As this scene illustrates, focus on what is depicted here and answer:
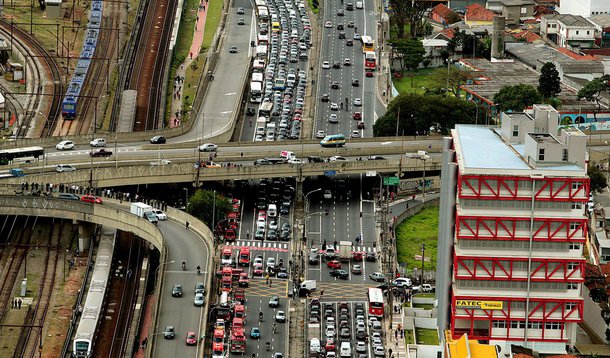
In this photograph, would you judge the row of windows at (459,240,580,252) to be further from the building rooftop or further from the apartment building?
the building rooftop

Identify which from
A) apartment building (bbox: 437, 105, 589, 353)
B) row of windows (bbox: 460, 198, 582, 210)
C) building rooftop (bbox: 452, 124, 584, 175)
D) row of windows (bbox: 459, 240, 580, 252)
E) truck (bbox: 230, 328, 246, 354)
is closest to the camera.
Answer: apartment building (bbox: 437, 105, 589, 353)

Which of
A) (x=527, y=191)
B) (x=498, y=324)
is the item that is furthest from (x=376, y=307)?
(x=527, y=191)

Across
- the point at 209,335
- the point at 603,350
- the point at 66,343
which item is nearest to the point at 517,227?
the point at 603,350

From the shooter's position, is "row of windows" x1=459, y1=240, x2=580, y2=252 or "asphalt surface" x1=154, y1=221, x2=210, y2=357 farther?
"asphalt surface" x1=154, y1=221, x2=210, y2=357

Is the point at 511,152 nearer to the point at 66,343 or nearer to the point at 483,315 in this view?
the point at 483,315

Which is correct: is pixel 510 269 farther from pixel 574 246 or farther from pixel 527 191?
pixel 527 191

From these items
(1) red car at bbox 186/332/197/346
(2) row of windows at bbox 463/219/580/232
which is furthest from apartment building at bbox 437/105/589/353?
(1) red car at bbox 186/332/197/346

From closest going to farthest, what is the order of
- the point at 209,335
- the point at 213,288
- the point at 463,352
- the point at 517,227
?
the point at 463,352
the point at 517,227
the point at 209,335
the point at 213,288
